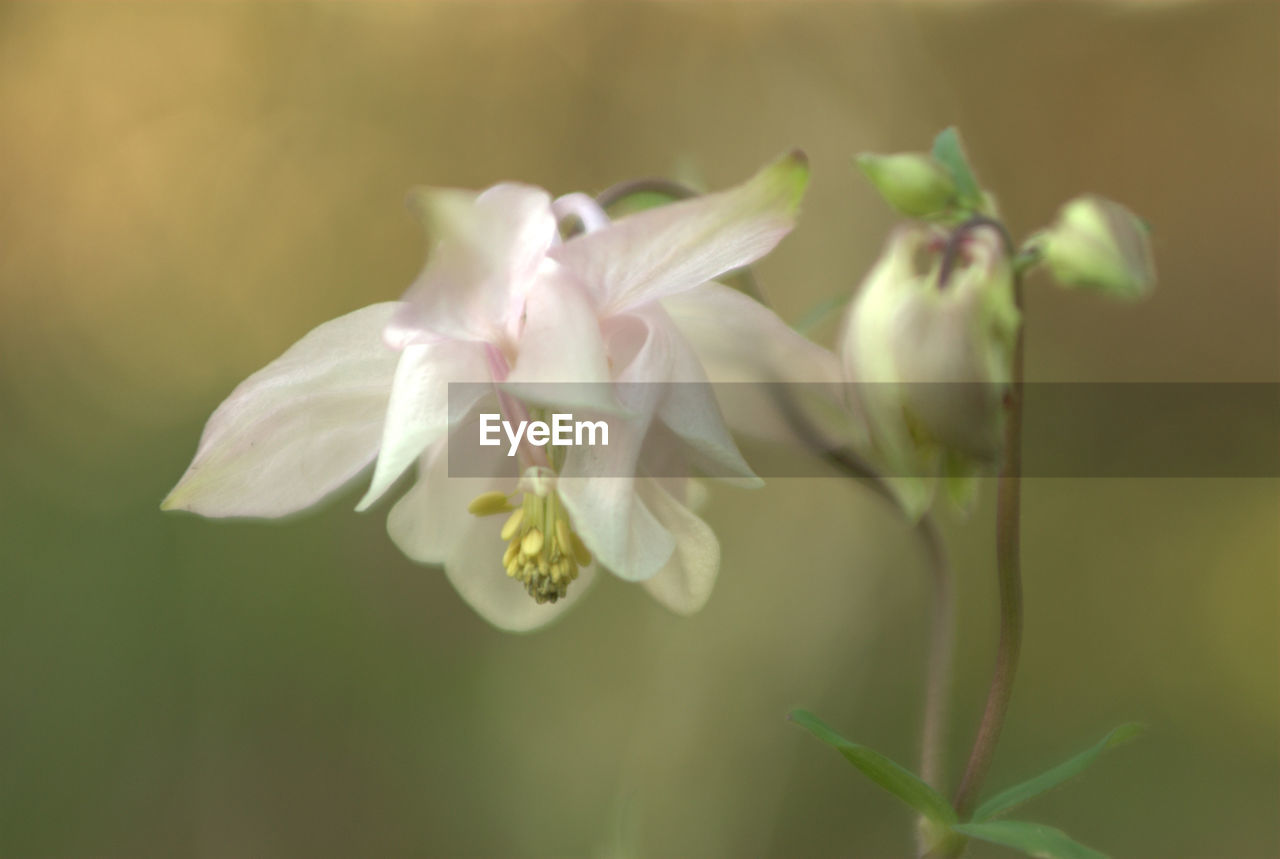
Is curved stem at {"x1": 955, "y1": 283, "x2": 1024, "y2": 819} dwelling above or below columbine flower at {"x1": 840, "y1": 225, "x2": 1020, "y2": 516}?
below

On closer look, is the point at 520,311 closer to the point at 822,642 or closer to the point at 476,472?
the point at 476,472

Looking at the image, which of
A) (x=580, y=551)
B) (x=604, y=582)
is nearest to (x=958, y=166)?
(x=580, y=551)

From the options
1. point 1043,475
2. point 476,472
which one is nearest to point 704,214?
point 476,472

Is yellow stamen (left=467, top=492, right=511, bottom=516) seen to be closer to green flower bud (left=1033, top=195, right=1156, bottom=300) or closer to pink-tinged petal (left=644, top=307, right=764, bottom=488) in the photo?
pink-tinged petal (left=644, top=307, right=764, bottom=488)

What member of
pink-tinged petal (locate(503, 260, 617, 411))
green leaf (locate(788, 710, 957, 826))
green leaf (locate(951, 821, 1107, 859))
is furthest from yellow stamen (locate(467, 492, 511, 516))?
green leaf (locate(951, 821, 1107, 859))

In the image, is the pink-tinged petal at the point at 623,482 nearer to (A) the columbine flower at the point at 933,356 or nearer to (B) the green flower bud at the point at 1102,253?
(A) the columbine flower at the point at 933,356

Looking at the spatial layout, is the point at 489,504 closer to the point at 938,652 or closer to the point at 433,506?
the point at 433,506
